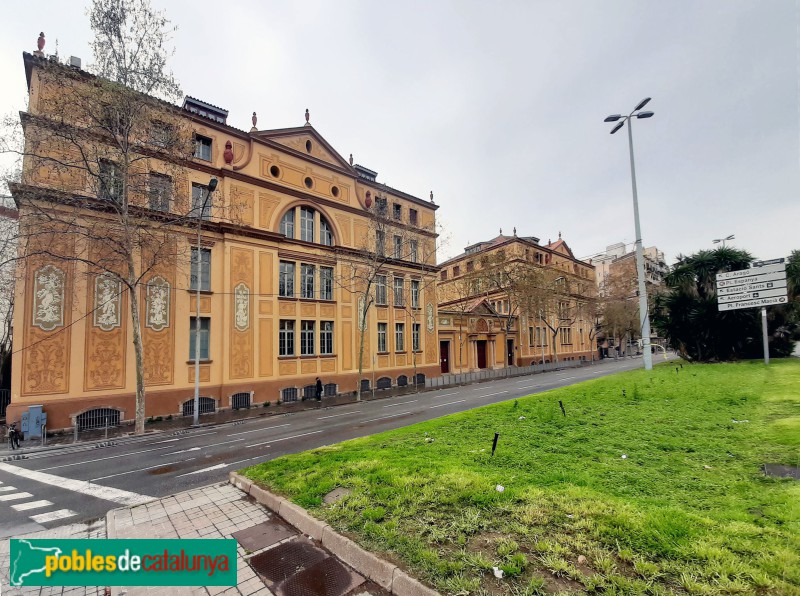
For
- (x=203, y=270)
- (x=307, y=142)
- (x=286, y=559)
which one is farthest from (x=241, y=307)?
(x=286, y=559)

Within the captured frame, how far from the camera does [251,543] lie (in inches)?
183

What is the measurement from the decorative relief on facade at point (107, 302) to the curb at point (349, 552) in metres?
15.8

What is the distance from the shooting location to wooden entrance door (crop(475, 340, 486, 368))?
40.7 metres

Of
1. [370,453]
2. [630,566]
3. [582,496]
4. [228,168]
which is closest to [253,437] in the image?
[370,453]

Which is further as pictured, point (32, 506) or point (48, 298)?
point (48, 298)

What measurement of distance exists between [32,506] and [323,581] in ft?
26.2

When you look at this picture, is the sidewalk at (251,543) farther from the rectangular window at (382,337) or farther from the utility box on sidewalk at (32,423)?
the rectangular window at (382,337)

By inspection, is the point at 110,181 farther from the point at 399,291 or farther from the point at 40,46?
the point at 399,291

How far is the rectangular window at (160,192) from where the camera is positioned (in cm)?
1638

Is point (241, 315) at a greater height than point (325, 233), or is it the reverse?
point (325, 233)

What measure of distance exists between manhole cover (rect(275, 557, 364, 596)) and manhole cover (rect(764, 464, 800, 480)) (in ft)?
18.0

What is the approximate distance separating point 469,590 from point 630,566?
145 cm

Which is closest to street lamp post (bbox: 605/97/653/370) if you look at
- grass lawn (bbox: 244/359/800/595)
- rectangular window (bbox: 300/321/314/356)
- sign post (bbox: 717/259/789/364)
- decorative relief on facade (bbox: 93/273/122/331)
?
sign post (bbox: 717/259/789/364)

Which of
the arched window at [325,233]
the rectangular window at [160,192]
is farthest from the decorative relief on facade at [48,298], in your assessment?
the arched window at [325,233]
